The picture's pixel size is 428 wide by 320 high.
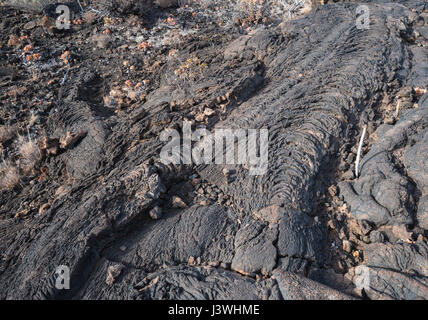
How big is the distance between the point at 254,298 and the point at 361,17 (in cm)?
585

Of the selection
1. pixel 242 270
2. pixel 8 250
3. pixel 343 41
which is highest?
pixel 343 41

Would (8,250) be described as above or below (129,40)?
below

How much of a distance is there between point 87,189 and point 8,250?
3.41 ft

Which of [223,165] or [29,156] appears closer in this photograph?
[223,165]

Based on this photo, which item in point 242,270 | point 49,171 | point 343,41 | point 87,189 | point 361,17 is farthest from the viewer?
point 361,17

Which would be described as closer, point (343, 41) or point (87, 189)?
point (87, 189)

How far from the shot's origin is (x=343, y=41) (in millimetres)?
5957

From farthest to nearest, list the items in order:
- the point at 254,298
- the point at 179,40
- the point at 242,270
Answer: the point at 179,40 < the point at 242,270 < the point at 254,298

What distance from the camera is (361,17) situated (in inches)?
254

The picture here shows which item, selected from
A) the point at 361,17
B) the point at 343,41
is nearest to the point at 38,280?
the point at 343,41

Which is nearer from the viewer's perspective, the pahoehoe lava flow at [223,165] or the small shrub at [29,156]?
the pahoehoe lava flow at [223,165]

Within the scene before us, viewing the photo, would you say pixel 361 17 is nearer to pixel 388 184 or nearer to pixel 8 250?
pixel 388 184

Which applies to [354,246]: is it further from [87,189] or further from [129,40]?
[129,40]

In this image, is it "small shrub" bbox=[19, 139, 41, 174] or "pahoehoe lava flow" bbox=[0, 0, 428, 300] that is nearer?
"pahoehoe lava flow" bbox=[0, 0, 428, 300]
